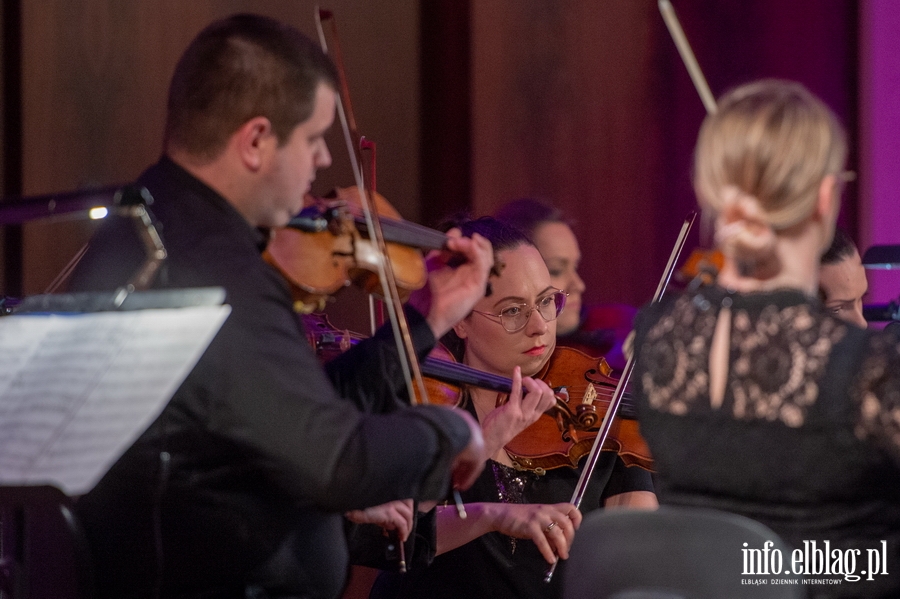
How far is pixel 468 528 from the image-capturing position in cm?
224

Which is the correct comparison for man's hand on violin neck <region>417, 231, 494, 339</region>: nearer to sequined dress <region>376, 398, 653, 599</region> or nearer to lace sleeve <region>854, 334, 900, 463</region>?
sequined dress <region>376, 398, 653, 599</region>

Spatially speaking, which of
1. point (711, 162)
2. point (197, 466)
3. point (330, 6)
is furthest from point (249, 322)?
point (330, 6)

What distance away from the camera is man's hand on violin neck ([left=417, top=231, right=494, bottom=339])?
201 centimetres

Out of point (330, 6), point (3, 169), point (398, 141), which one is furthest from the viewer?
point (398, 141)

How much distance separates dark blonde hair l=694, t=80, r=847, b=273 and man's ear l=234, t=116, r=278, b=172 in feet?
2.26

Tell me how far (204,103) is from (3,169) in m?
1.51

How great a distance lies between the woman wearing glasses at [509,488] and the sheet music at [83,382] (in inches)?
41.4

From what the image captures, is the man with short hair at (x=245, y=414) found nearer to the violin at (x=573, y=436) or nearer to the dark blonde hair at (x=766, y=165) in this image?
the dark blonde hair at (x=766, y=165)

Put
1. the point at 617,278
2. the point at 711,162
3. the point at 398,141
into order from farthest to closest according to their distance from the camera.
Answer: the point at 617,278
the point at 398,141
the point at 711,162

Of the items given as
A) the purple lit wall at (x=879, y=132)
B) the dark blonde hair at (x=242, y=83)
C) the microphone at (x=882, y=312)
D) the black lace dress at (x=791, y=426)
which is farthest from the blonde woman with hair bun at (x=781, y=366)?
the purple lit wall at (x=879, y=132)

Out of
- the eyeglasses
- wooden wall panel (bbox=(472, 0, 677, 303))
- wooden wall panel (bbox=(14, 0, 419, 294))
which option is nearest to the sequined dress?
the eyeglasses

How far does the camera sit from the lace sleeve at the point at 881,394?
1397 mm

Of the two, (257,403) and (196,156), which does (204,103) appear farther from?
(257,403)

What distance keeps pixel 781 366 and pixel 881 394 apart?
136 millimetres
